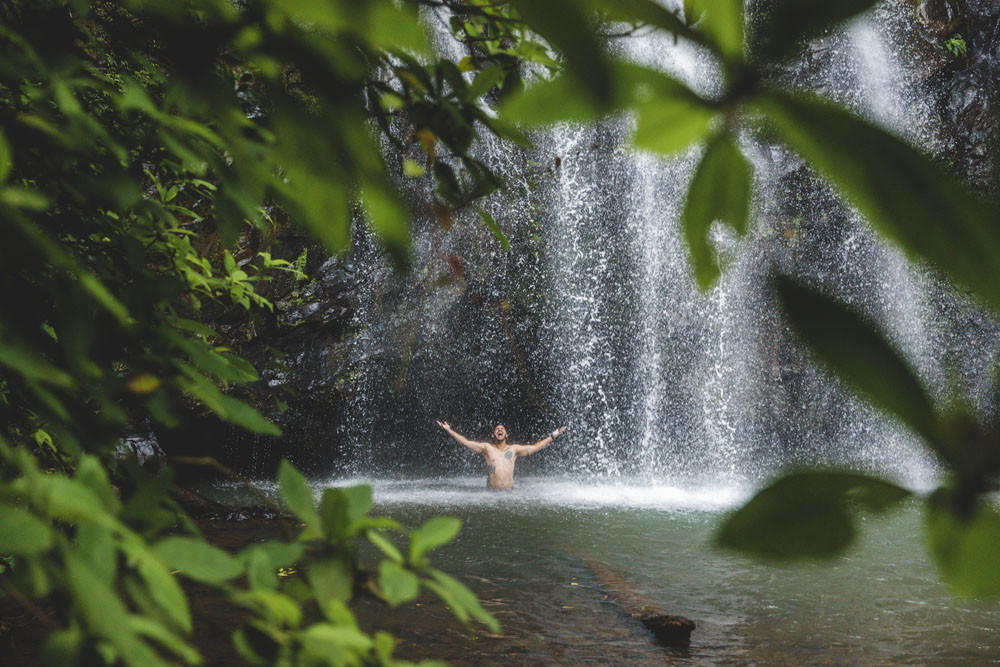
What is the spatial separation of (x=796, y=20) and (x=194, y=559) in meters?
0.36

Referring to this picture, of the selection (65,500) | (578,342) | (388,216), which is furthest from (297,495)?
(578,342)

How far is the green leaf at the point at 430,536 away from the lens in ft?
1.40

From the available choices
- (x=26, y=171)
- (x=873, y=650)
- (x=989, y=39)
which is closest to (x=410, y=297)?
(x=873, y=650)

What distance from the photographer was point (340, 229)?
541mm

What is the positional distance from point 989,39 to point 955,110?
41.0 inches

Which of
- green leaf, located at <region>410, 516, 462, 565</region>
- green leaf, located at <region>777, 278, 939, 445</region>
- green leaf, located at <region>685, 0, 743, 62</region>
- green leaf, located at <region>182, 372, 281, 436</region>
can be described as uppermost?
green leaf, located at <region>685, 0, 743, 62</region>

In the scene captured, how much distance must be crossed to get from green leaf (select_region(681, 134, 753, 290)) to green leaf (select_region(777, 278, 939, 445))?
97 millimetres

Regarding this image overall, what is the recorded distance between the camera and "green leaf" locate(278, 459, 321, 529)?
42 centimetres

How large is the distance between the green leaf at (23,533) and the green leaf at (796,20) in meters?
0.36

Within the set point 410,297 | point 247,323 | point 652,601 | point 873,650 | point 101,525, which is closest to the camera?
point 101,525

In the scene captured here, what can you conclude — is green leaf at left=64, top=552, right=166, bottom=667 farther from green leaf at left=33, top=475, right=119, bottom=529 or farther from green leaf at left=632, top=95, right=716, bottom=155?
green leaf at left=632, top=95, right=716, bottom=155

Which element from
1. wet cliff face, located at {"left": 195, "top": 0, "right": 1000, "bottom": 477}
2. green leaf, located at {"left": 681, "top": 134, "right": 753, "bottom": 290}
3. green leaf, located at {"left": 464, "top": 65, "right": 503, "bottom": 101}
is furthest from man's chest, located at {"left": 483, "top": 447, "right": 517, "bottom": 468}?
green leaf, located at {"left": 681, "top": 134, "right": 753, "bottom": 290}

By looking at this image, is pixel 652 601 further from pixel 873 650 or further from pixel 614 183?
pixel 614 183

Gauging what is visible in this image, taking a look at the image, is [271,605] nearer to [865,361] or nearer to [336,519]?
[336,519]
